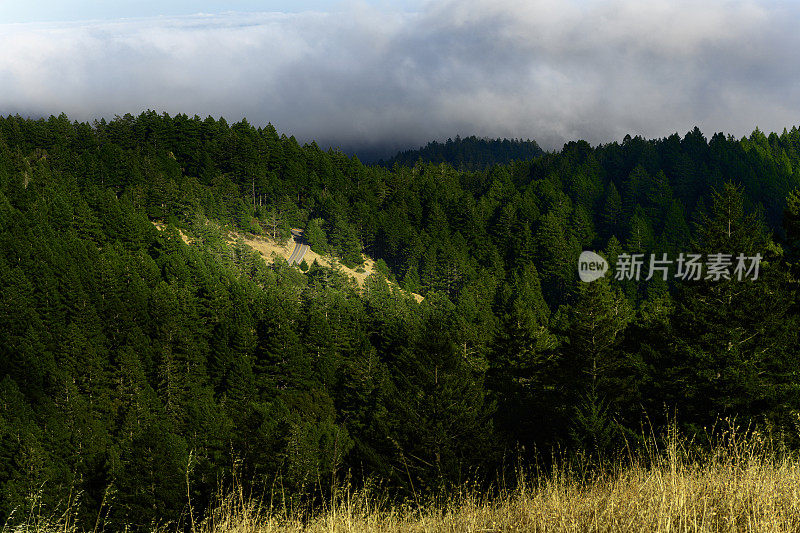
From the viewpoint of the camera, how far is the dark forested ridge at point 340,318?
2108 centimetres

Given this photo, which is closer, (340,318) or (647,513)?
(647,513)

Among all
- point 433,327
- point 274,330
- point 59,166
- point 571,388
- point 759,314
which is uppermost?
point 59,166

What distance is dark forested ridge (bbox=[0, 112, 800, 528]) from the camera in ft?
69.2

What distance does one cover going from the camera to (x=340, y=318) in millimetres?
72562

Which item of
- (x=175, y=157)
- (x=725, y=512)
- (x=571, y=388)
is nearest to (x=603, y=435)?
Answer: (x=571, y=388)

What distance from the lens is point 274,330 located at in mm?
64188

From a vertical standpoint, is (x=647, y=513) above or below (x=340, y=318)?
above

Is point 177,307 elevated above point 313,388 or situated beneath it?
elevated above

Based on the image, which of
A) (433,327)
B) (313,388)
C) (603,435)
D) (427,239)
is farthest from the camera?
(427,239)

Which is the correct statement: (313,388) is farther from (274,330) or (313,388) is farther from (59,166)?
(59,166)

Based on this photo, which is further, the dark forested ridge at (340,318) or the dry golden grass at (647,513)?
the dark forested ridge at (340,318)

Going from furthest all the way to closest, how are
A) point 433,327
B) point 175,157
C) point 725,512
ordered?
point 175,157
point 433,327
point 725,512

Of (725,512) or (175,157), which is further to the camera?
(175,157)

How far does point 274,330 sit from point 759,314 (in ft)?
178
